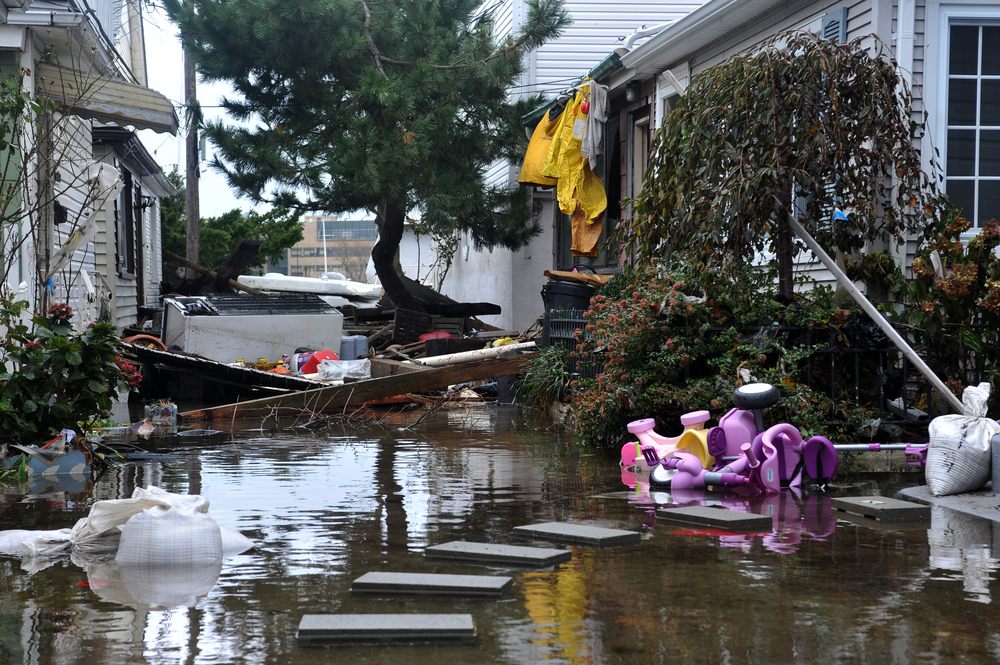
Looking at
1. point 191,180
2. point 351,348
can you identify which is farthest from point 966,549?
point 191,180

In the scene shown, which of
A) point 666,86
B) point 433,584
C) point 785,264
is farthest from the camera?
point 666,86

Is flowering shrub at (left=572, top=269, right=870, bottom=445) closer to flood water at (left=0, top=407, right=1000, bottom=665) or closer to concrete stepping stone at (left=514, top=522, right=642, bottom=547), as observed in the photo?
flood water at (left=0, top=407, right=1000, bottom=665)

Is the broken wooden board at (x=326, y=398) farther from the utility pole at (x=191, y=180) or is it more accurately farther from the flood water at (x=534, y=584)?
the utility pole at (x=191, y=180)

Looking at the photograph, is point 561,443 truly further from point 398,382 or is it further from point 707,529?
point 707,529

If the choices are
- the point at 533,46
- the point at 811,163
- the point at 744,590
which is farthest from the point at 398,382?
the point at 533,46

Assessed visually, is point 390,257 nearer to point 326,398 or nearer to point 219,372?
point 219,372

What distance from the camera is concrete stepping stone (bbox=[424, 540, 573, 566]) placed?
5.51 m

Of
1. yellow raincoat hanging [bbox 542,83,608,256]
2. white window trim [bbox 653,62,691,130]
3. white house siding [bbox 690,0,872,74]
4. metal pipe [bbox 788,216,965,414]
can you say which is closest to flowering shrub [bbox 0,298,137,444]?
metal pipe [bbox 788,216,965,414]

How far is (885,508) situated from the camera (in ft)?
22.5

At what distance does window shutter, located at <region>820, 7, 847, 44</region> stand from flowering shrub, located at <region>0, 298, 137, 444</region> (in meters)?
6.98

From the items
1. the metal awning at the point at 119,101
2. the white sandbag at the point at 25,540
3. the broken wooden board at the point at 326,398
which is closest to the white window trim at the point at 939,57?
the broken wooden board at the point at 326,398

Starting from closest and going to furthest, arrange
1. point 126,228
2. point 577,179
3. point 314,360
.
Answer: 1. point 314,360
2. point 577,179
3. point 126,228

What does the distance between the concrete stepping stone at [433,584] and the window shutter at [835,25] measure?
25.0ft

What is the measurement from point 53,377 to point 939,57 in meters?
7.86
